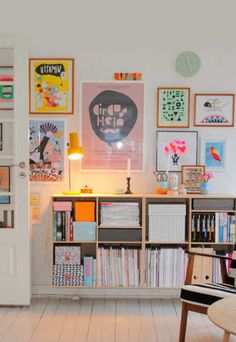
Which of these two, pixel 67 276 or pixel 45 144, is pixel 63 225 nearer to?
pixel 67 276

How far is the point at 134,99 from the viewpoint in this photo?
11.9ft

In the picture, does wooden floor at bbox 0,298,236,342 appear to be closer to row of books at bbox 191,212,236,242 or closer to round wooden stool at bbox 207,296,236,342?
row of books at bbox 191,212,236,242

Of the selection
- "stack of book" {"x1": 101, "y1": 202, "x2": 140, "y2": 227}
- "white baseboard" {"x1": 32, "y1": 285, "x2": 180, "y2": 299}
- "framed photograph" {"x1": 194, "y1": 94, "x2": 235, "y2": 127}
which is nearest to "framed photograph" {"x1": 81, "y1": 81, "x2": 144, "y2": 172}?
"stack of book" {"x1": 101, "y1": 202, "x2": 140, "y2": 227}

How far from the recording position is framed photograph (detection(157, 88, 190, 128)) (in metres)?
3.62

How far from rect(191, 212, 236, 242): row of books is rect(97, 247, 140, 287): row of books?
1.74 ft

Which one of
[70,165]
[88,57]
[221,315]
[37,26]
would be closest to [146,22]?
[88,57]

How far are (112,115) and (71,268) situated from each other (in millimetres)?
1351

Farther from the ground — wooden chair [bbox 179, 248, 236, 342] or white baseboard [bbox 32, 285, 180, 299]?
wooden chair [bbox 179, 248, 236, 342]

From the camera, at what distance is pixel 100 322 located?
3127 mm

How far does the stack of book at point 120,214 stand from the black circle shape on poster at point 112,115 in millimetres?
578

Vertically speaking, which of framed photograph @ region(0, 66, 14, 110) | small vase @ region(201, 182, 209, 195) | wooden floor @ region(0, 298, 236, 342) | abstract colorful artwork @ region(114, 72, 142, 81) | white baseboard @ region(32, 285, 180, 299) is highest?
abstract colorful artwork @ region(114, 72, 142, 81)

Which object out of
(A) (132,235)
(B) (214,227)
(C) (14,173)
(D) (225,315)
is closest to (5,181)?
(C) (14,173)

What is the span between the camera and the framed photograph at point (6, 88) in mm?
3469

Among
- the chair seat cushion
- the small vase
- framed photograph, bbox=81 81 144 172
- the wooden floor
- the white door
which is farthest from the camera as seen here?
framed photograph, bbox=81 81 144 172
